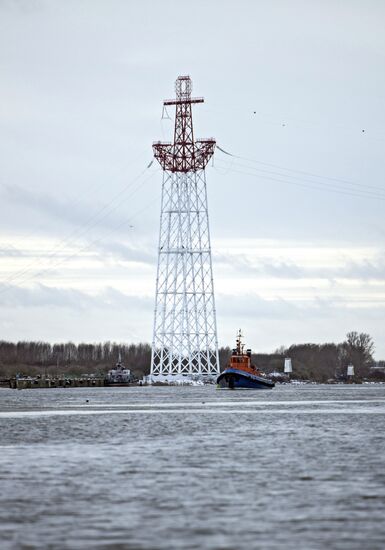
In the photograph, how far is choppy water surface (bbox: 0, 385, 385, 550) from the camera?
859 inches

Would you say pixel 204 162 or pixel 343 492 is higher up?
pixel 204 162

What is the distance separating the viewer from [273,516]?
24.4 m

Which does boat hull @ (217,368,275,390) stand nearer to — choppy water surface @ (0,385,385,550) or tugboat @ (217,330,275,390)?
tugboat @ (217,330,275,390)

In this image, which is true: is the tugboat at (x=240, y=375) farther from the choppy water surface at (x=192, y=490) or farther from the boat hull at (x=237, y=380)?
the choppy water surface at (x=192, y=490)

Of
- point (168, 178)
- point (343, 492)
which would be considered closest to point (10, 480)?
point (343, 492)

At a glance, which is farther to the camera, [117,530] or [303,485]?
[303,485]

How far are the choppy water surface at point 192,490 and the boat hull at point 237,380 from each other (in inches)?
4492

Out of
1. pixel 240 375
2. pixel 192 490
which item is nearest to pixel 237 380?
pixel 240 375

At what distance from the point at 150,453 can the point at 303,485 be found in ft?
38.2

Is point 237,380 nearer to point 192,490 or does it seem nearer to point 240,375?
point 240,375

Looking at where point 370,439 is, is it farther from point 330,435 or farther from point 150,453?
point 150,453

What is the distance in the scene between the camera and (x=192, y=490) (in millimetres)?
28906

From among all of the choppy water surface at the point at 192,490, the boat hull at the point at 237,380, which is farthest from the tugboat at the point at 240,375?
the choppy water surface at the point at 192,490

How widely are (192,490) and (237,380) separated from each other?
14137 centimetres
